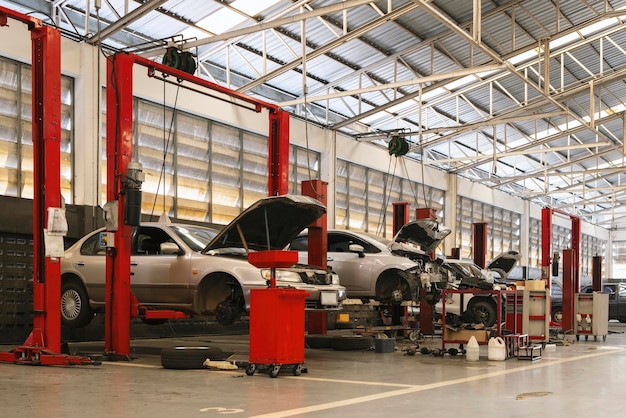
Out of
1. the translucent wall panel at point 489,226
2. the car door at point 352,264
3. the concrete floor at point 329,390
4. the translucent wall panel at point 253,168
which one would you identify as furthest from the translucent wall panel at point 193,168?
the translucent wall panel at point 489,226

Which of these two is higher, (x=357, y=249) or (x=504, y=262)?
(x=357, y=249)

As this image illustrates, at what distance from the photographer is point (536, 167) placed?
1216 inches

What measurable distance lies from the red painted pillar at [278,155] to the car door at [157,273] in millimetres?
1924

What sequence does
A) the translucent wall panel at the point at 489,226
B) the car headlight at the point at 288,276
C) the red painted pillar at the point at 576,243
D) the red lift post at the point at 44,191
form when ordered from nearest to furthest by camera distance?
the red lift post at the point at 44,191 → the car headlight at the point at 288,276 → the red painted pillar at the point at 576,243 → the translucent wall panel at the point at 489,226

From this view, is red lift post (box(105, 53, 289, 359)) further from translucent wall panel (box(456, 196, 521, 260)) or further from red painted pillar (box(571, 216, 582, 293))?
translucent wall panel (box(456, 196, 521, 260))

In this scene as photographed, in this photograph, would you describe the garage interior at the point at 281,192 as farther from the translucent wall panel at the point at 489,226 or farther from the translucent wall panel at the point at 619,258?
the translucent wall panel at the point at 619,258

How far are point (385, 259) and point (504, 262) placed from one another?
706 centimetres

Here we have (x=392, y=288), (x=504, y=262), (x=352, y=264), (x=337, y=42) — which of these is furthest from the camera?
(x=504, y=262)

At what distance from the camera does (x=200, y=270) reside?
29.0ft

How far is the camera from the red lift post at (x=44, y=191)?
24.1 ft

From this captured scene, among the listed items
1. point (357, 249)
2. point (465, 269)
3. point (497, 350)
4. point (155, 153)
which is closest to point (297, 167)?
point (155, 153)

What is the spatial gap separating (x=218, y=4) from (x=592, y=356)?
29.3ft

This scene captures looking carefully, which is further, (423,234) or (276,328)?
(423,234)

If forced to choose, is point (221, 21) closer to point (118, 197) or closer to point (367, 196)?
point (118, 197)
